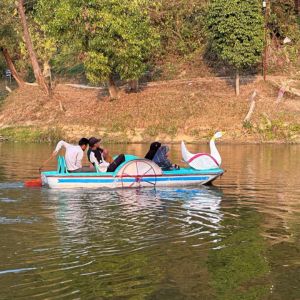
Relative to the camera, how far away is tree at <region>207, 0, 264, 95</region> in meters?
43.2

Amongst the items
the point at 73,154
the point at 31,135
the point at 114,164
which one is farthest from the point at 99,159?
the point at 31,135

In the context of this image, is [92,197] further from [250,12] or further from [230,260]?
[250,12]

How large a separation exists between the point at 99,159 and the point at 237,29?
2581 centimetres

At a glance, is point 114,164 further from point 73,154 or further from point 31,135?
point 31,135

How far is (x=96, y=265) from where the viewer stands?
10430 mm

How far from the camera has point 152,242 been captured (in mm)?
12070

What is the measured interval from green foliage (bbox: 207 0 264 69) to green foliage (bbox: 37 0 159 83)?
192 inches

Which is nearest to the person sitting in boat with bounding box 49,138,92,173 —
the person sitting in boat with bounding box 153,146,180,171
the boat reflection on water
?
the boat reflection on water

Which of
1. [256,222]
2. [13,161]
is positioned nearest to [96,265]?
[256,222]

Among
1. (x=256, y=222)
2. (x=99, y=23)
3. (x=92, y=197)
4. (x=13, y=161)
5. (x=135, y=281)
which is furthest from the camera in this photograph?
(x=99, y=23)

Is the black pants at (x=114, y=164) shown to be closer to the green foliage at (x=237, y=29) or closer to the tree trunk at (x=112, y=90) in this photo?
the green foliage at (x=237, y=29)

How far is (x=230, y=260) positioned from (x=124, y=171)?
9157 mm

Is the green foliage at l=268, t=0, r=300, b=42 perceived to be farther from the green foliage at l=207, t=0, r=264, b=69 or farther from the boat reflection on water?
the boat reflection on water

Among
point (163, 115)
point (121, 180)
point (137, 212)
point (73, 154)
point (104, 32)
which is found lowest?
point (137, 212)
